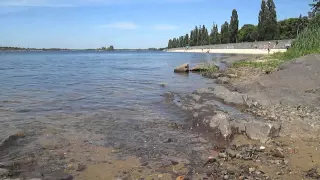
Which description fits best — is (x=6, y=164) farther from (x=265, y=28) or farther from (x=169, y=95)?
(x=265, y=28)

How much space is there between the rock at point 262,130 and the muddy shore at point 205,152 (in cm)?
2

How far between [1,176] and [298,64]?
61.9 ft

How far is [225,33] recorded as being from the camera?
12812 cm

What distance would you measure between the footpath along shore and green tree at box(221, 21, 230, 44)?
111274mm

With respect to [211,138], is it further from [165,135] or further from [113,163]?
[113,163]

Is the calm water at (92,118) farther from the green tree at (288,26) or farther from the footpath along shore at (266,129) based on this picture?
the green tree at (288,26)

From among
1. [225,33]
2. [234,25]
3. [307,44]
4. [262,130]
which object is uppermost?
[234,25]

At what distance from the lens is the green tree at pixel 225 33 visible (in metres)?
126

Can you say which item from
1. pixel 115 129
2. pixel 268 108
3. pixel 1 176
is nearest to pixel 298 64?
pixel 268 108

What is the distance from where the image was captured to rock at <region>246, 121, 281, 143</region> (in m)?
9.27

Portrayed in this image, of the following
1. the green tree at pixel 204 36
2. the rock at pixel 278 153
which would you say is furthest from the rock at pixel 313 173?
the green tree at pixel 204 36

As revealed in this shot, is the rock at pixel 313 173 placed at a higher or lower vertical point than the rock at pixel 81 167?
higher

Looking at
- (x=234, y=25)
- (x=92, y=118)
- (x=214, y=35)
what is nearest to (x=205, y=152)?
(x=92, y=118)

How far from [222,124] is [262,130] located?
127cm
